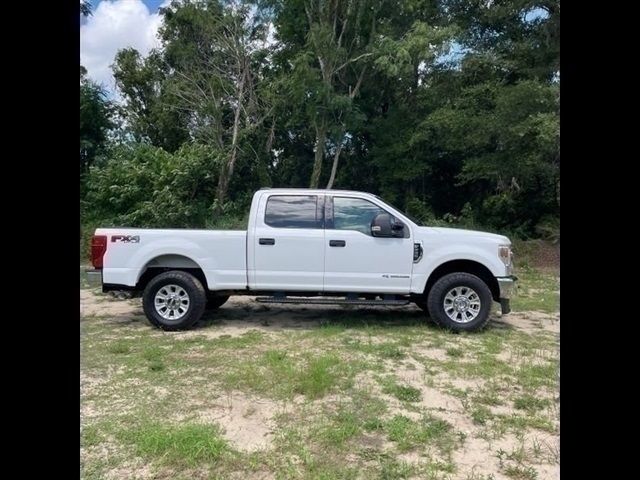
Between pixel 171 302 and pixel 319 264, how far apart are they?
6.66 ft

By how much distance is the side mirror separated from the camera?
657 cm

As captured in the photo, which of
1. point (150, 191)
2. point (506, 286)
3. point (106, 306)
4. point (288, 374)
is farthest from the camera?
point (150, 191)

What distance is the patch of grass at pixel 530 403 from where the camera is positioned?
4.11 m

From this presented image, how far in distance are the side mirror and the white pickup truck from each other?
1 centimetres

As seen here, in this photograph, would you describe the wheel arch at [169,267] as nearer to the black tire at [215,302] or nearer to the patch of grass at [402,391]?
the black tire at [215,302]

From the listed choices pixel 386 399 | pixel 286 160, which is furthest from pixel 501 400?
pixel 286 160

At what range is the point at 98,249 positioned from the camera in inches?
258

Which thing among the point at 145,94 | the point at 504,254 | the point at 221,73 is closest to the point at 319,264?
the point at 504,254

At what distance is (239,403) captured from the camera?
417cm

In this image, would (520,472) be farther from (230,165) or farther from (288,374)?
(230,165)
